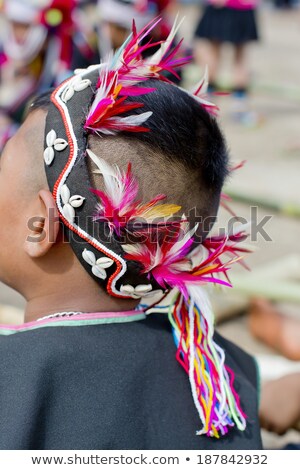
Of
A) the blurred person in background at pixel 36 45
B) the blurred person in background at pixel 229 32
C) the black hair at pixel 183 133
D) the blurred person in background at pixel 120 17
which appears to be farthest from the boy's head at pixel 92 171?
the blurred person in background at pixel 229 32

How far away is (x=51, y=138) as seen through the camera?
1.44 meters

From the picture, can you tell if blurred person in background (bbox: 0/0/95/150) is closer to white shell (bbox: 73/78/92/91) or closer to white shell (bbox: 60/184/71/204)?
white shell (bbox: 73/78/92/91)

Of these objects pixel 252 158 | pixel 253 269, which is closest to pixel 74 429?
pixel 253 269

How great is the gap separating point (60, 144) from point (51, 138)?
31 millimetres

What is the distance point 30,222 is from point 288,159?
4551mm

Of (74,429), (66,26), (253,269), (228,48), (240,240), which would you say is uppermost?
(240,240)

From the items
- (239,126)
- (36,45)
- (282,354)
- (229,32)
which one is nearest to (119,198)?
(282,354)

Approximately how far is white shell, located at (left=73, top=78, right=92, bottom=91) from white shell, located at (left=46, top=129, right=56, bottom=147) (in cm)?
11

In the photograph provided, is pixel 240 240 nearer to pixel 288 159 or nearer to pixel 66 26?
pixel 66 26

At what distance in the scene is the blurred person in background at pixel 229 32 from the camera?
23.9 ft

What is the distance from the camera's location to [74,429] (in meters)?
1.38

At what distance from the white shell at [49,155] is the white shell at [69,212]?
0.10 meters

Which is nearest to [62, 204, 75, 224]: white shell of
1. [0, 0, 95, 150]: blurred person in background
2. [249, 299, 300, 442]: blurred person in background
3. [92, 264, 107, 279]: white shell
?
[92, 264, 107, 279]: white shell

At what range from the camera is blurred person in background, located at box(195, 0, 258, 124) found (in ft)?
23.9
